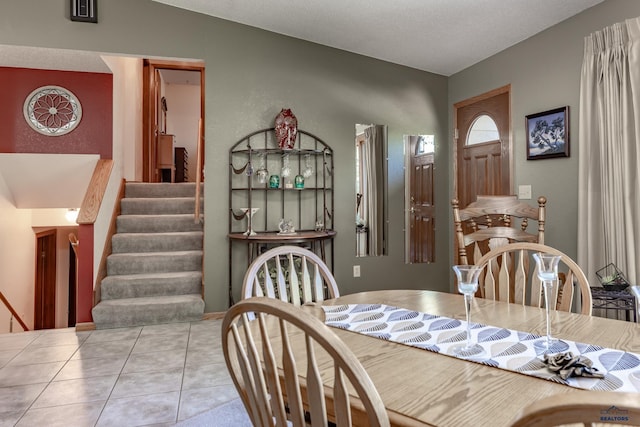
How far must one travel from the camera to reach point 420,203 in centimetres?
444

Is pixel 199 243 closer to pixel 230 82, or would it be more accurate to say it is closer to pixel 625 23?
pixel 230 82

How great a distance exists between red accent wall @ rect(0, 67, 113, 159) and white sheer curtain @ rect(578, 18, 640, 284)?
4.64m

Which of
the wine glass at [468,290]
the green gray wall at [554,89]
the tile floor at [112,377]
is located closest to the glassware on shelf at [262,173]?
the tile floor at [112,377]

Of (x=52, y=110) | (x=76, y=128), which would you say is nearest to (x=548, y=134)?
(x=76, y=128)

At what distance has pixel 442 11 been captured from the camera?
3.22 meters

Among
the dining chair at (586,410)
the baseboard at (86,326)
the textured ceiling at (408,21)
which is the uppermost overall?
the textured ceiling at (408,21)

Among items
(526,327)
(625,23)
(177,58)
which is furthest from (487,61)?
(526,327)

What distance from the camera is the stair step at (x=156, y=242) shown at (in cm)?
423

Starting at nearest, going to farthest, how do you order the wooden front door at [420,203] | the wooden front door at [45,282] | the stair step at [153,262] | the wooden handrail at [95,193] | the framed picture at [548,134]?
the framed picture at [548,134] < the wooden handrail at [95,193] < the stair step at [153,262] < the wooden front door at [420,203] < the wooden front door at [45,282]

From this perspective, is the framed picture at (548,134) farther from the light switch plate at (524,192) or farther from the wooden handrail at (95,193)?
the wooden handrail at (95,193)

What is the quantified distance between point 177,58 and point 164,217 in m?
1.82

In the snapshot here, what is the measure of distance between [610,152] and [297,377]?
300cm

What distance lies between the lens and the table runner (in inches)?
34.8

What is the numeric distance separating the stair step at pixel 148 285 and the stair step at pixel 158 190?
1.54 meters
